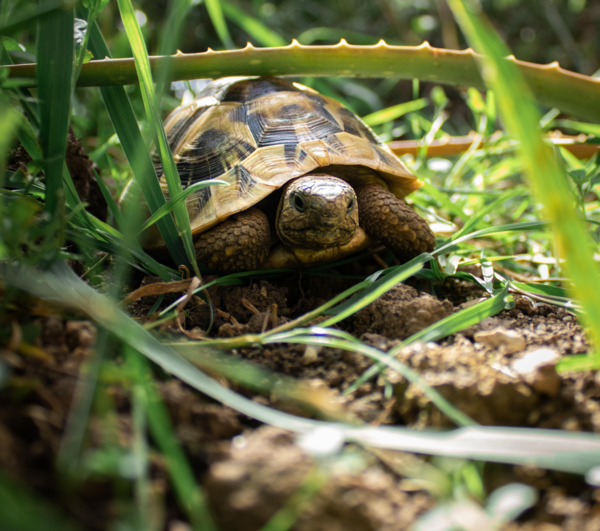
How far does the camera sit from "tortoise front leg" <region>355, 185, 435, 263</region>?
63.8 inches

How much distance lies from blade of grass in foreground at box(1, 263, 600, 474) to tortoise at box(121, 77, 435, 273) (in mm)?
687

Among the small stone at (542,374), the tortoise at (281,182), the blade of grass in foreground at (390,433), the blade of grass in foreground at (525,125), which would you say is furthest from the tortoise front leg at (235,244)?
the blade of grass in foreground at (525,125)

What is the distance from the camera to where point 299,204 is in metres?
1.53

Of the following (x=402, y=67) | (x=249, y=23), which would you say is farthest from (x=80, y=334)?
(x=249, y=23)

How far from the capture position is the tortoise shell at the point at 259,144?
155 cm

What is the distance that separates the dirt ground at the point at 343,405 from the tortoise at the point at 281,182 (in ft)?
1.40

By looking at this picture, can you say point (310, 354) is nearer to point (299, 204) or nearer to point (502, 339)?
point (502, 339)

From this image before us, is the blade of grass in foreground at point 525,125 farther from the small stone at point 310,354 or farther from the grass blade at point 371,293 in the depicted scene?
the small stone at point 310,354

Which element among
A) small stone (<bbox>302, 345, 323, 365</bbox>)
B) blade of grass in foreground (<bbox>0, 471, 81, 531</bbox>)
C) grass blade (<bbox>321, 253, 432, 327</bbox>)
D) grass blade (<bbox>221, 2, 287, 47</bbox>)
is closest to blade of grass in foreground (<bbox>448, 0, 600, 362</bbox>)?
grass blade (<bbox>321, 253, 432, 327</bbox>)

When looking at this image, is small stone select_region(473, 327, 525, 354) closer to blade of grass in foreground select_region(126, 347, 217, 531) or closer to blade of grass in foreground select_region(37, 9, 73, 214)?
blade of grass in foreground select_region(126, 347, 217, 531)

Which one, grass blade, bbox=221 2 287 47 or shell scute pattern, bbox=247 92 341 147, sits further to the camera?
grass blade, bbox=221 2 287 47

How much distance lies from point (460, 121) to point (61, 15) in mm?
4502

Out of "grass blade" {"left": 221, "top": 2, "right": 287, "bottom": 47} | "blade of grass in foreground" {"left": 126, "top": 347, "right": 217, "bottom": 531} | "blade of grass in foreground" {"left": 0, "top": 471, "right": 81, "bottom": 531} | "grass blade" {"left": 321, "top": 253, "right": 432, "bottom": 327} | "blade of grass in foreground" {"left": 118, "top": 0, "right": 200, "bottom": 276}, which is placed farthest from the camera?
"grass blade" {"left": 221, "top": 2, "right": 287, "bottom": 47}

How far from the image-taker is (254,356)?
102 centimetres
